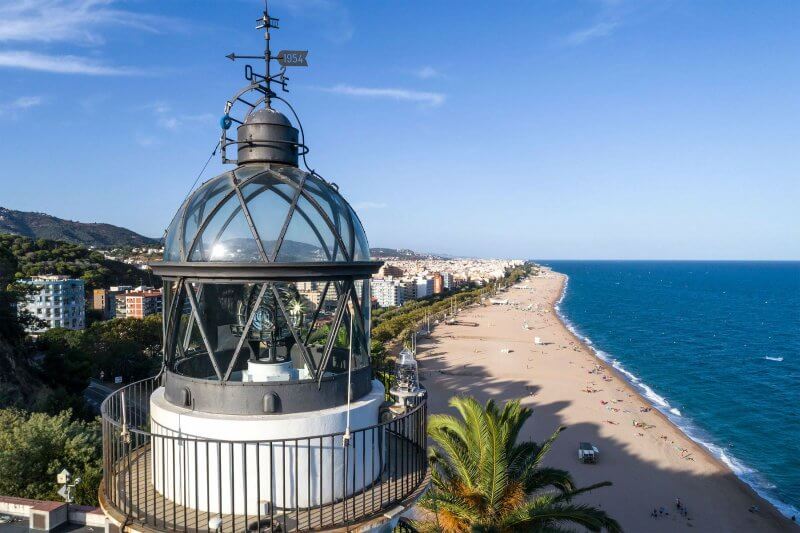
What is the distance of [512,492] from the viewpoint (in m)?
11.3

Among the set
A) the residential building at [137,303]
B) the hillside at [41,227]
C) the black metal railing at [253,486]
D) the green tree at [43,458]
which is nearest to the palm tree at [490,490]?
the black metal railing at [253,486]

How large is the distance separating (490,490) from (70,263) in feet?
328

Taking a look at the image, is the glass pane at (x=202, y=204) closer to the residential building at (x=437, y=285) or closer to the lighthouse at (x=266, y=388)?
the lighthouse at (x=266, y=388)

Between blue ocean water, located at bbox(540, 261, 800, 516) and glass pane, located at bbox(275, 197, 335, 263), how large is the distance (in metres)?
32.1

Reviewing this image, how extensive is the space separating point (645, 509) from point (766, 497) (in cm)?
832

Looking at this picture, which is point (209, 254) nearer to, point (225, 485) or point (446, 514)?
point (225, 485)

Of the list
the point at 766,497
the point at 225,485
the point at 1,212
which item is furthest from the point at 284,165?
the point at 1,212

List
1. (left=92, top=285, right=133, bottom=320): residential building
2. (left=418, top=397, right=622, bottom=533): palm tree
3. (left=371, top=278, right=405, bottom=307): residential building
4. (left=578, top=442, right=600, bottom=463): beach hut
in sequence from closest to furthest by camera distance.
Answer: (left=418, top=397, right=622, bottom=533): palm tree
(left=578, top=442, right=600, bottom=463): beach hut
(left=92, top=285, right=133, bottom=320): residential building
(left=371, top=278, right=405, bottom=307): residential building

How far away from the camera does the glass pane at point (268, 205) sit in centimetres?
562

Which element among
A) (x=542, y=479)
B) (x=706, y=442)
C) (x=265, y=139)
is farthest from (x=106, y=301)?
(x=265, y=139)

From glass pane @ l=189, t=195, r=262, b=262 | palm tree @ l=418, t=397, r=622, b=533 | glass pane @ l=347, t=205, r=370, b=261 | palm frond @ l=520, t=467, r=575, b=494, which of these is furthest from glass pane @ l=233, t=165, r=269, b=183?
palm frond @ l=520, t=467, r=575, b=494

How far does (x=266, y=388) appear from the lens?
18.0 ft

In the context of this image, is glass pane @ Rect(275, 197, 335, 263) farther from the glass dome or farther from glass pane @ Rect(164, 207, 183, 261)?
glass pane @ Rect(164, 207, 183, 261)

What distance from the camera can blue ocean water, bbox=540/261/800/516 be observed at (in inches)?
1348
